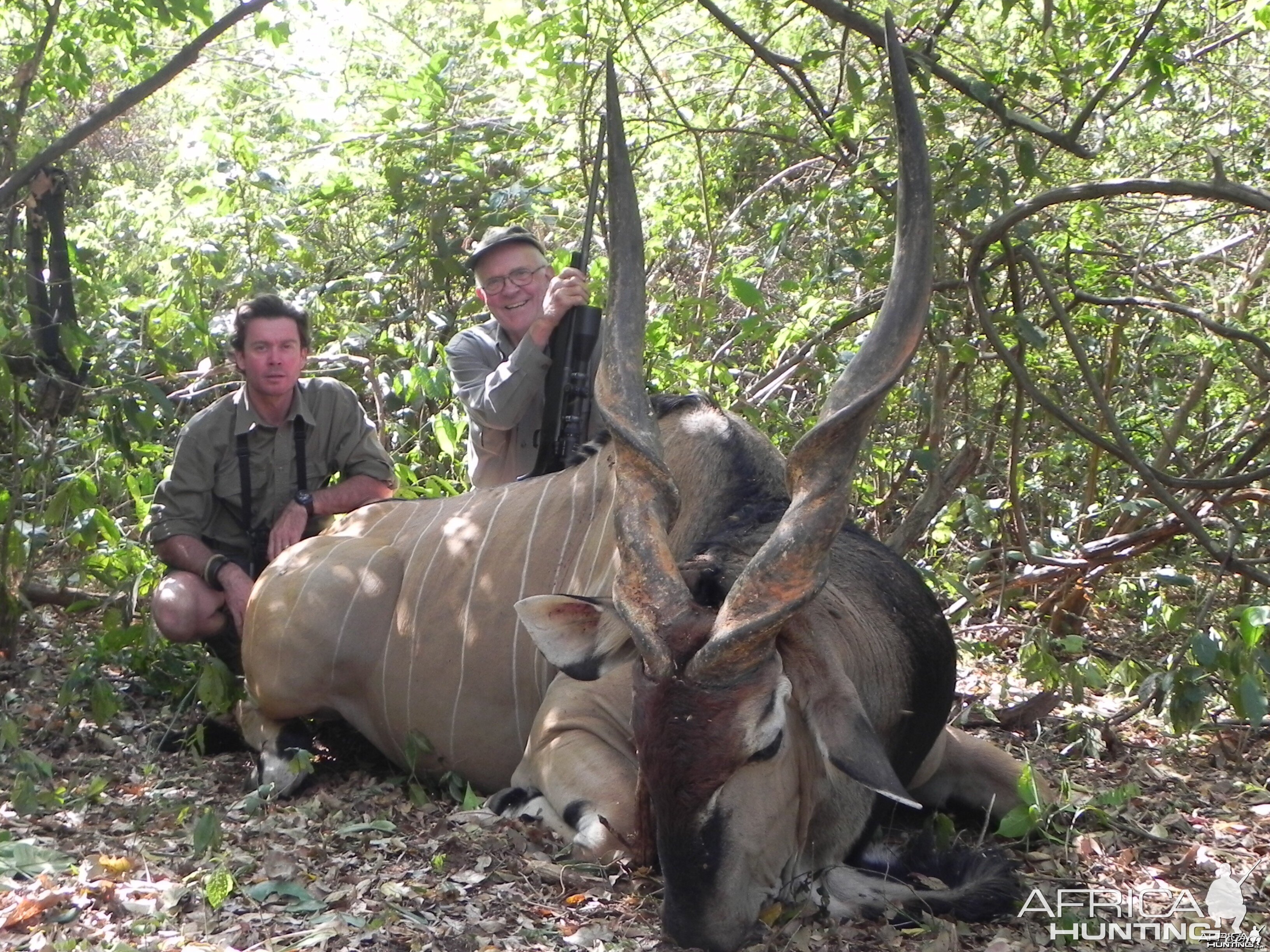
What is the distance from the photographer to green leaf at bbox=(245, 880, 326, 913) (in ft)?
9.80

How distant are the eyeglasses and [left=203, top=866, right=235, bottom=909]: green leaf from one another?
3.04 meters

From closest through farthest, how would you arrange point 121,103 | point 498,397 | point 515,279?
point 121,103 < point 498,397 < point 515,279

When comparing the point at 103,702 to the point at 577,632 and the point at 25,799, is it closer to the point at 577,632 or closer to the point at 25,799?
the point at 25,799

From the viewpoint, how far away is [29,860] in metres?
3.11

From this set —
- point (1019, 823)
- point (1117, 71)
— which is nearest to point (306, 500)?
point (1019, 823)

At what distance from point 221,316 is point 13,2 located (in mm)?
1708

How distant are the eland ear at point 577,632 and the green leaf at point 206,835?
0.89 metres

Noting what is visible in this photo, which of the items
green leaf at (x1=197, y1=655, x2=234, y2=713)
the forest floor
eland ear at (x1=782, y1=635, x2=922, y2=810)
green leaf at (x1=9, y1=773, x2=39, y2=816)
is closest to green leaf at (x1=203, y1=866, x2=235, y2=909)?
the forest floor

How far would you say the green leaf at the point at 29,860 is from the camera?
3.05m

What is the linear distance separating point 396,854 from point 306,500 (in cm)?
213

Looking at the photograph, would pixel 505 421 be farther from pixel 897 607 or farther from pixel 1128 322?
pixel 1128 322

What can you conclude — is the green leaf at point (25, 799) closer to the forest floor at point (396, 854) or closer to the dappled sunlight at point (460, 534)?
the forest floor at point (396, 854)

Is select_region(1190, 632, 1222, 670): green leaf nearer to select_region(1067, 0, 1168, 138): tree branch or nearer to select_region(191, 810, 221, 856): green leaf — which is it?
select_region(1067, 0, 1168, 138): tree branch

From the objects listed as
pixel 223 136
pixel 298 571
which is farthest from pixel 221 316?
pixel 298 571
